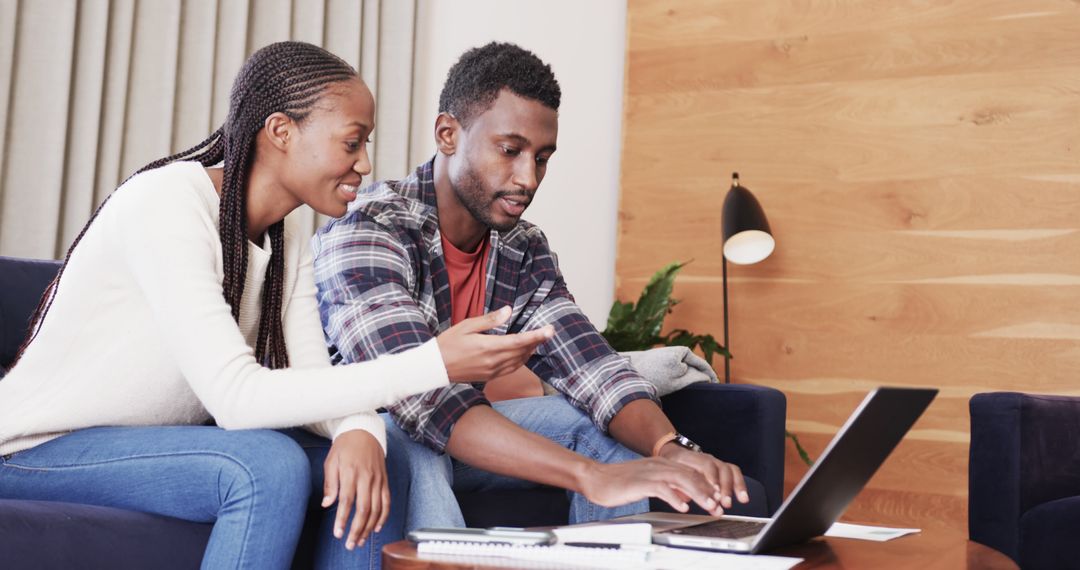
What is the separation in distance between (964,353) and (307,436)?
2118 millimetres

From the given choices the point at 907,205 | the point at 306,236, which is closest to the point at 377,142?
the point at 306,236

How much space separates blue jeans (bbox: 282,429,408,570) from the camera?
1280 millimetres

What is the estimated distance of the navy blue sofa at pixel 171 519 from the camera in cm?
107

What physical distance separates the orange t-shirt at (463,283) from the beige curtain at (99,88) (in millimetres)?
1053

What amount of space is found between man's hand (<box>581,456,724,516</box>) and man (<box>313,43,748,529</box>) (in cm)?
8

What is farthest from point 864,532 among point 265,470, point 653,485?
point 265,470

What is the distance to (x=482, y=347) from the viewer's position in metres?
1.17

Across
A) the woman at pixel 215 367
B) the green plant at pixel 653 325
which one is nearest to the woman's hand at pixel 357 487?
the woman at pixel 215 367

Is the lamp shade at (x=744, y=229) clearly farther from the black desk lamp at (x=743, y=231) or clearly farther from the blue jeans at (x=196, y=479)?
the blue jeans at (x=196, y=479)

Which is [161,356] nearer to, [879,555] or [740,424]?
[879,555]

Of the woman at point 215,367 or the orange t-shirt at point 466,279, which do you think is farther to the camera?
the orange t-shirt at point 466,279

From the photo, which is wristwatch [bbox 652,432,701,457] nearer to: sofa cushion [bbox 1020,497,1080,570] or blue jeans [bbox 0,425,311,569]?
blue jeans [bbox 0,425,311,569]

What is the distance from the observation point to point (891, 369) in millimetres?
2984

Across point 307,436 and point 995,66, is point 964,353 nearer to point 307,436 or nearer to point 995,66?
point 995,66
